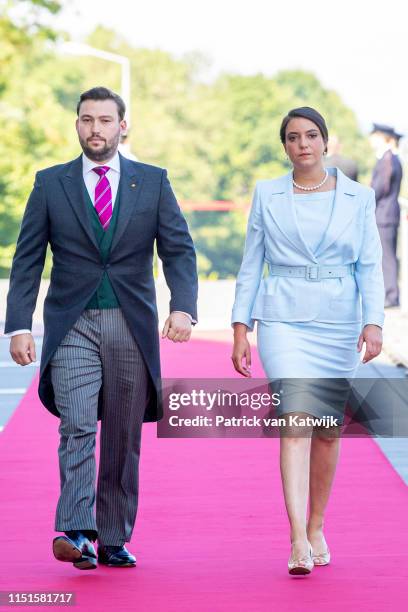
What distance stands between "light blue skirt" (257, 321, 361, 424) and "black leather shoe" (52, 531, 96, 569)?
0.86m

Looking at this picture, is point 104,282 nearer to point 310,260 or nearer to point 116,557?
point 310,260

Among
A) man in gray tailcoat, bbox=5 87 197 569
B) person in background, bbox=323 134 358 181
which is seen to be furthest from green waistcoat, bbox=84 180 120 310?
person in background, bbox=323 134 358 181

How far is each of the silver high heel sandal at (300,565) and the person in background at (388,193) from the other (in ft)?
42.2

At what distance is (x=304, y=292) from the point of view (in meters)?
6.04

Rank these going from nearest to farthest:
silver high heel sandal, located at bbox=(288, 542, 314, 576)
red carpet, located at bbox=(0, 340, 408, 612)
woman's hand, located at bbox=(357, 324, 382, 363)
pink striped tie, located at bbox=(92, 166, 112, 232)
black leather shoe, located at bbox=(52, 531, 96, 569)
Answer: red carpet, located at bbox=(0, 340, 408, 612)
black leather shoe, located at bbox=(52, 531, 96, 569)
silver high heel sandal, located at bbox=(288, 542, 314, 576)
woman's hand, located at bbox=(357, 324, 382, 363)
pink striped tie, located at bbox=(92, 166, 112, 232)

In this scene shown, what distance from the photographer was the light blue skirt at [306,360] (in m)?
6.05

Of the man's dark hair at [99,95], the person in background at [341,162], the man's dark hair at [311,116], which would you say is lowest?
the person in background at [341,162]

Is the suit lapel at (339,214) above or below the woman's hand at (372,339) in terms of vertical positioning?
above

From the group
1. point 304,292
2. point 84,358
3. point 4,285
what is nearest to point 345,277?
point 304,292

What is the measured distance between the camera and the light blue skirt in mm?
6055

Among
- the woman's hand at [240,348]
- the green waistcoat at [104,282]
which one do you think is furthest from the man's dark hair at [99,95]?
the woman's hand at [240,348]

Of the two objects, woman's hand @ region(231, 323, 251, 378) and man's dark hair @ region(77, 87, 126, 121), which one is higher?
man's dark hair @ region(77, 87, 126, 121)

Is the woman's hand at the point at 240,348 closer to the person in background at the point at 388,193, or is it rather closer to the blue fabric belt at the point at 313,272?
the blue fabric belt at the point at 313,272

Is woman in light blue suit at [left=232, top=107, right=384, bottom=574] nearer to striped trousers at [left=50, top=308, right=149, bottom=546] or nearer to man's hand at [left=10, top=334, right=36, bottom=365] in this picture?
striped trousers at [left=50, top=308, right=149, bottom=546]
